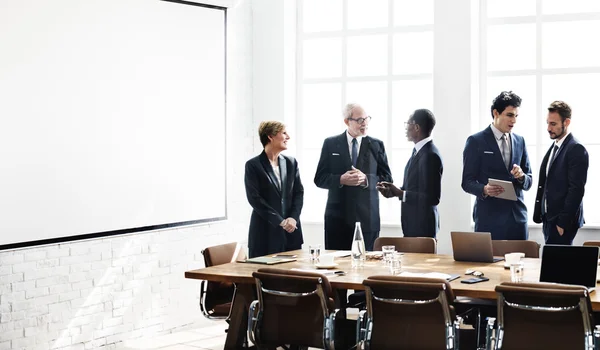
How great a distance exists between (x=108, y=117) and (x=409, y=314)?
12.1ft

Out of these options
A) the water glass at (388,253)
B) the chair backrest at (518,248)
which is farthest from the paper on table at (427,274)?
the chair backrest at (518,248)

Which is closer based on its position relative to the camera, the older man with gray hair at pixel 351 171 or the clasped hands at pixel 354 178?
the clasped hands at pixel 354 178

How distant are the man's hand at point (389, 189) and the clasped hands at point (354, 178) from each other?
0.15m

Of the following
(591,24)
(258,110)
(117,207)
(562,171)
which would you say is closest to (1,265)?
(117,207)

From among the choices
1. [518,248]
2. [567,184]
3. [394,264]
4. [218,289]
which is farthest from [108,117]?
[567,184]

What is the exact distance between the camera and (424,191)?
698cm

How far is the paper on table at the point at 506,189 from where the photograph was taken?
646 cm

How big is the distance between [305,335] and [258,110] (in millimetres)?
4418

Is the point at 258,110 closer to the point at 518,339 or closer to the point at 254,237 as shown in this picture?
the point at 254,237

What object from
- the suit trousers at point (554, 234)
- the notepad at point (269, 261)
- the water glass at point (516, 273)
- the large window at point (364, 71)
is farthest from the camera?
the large window at point (364, 71)

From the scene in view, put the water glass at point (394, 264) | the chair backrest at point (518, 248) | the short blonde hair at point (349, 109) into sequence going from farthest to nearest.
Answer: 1. the short blonde hair at point (349, 109)
2. the chair backrest at point (518, 248)
3. the water glass at point (394, 264)

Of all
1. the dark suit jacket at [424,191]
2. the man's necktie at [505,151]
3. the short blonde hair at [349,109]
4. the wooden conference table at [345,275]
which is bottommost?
the wooden conference table at [345,275]

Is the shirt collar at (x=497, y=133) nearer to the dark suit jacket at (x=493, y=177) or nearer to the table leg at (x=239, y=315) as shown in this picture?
the dark suit jacket at (x=493, y=177)

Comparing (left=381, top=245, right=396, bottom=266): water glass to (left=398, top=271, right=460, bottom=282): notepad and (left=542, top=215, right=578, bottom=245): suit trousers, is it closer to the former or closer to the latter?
(left=398, top=271, right=460, bottom=282): notepad
